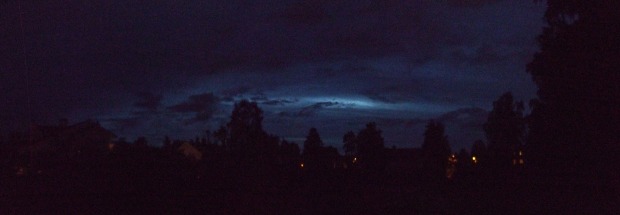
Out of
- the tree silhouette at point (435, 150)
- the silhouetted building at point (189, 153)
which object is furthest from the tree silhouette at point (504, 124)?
the silhouetted building at point (189, 153)

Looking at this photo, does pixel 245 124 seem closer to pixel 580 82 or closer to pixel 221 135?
pixel 221 135

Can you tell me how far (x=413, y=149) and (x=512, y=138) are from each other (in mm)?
49862

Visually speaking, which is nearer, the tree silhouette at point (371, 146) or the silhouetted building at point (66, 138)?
the silhouetted building at point (66, 138)

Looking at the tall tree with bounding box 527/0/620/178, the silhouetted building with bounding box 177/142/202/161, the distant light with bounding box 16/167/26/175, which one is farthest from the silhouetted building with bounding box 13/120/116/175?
the tall tree with bounding box 527/0/620/178

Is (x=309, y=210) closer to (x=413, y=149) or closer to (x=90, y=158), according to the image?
(x=90, y=158)

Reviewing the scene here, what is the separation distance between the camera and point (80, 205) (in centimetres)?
2127

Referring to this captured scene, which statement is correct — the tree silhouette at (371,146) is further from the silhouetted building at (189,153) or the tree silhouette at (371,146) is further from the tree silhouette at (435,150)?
the silhouetted building at (189,153)

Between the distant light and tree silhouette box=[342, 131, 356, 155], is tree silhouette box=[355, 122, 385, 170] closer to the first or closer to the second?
tree silhouette box=[342, 131, 356, 155]

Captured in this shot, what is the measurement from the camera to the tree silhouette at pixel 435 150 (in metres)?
71.2

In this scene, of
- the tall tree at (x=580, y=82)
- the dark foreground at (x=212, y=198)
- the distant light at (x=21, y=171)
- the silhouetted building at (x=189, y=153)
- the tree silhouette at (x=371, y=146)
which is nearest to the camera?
the dark foreground at (x=212, y=198)

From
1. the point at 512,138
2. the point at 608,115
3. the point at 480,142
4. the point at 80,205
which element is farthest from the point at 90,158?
the point at 480,142

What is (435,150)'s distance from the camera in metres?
81.1

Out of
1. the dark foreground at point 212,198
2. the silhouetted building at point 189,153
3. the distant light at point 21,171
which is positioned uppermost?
the silhouetted building at point 189,153

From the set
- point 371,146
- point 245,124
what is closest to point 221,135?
point 245,124
